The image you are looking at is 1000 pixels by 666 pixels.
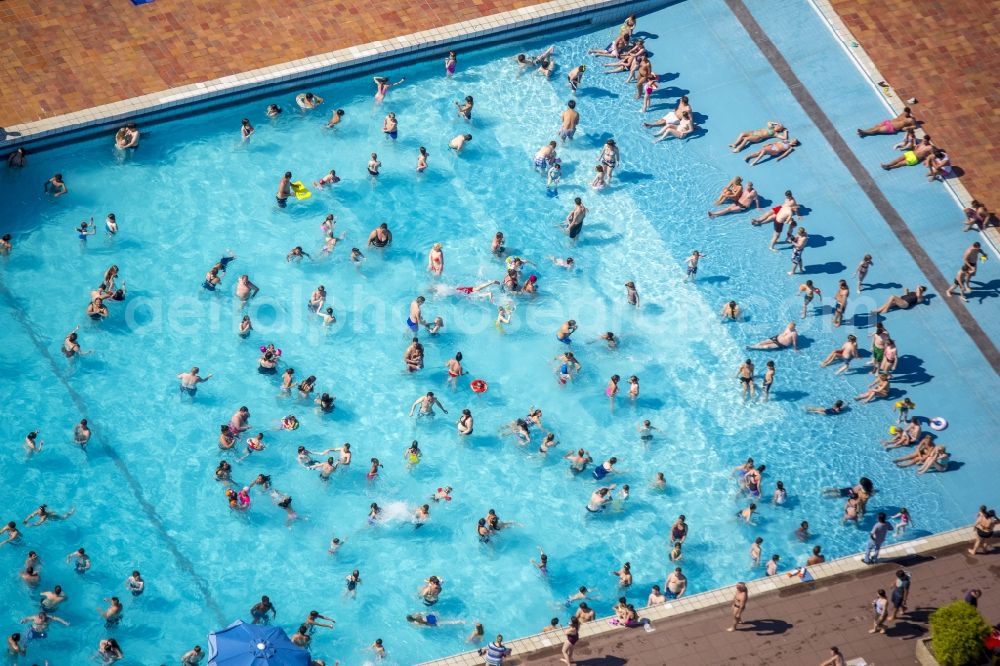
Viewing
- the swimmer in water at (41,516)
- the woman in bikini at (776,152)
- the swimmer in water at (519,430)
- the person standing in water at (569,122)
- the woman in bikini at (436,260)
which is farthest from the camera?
the woman in bikini at (776,152)

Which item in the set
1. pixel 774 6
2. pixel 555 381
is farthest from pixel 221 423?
pixel 774 6

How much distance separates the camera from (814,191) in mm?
37719

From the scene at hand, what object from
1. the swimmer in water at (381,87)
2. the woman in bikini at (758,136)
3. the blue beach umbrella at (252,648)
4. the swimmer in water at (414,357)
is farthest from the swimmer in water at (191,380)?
the woman in bikini at (758,136)

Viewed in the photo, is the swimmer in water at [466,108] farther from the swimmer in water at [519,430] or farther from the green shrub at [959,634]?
the green shrub at [959,634]

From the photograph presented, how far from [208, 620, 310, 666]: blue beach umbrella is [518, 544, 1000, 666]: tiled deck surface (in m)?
4.39

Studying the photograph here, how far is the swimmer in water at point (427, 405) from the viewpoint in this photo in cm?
3338

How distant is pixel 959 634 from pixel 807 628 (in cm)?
335

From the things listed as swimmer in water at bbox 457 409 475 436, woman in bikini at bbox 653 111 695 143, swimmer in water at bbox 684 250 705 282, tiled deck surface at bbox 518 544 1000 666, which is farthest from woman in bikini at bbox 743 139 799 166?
tiled deck surface at bbox 518 544 1000 666

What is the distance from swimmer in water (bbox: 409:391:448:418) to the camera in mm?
33375

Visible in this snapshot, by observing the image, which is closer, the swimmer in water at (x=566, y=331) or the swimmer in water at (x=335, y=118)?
the swimmer in water at (x=566, y=331)

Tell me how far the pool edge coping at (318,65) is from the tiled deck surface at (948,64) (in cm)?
569

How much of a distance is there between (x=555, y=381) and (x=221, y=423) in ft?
23.9

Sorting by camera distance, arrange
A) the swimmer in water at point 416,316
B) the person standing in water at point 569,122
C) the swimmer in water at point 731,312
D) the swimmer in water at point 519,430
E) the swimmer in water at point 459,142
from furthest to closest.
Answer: the person standing in water at point 569,122, the swimmer in water at point 459,142, the swimmer in water at point 731,312, the swimmer in water at point 416,316, the swimmer in water at point 519,430

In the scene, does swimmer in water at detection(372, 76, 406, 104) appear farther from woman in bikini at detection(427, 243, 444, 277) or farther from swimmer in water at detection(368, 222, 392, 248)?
woman in bikini at detection(427, 243, 444, 277)
